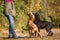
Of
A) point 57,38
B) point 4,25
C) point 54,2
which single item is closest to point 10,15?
point 57,38

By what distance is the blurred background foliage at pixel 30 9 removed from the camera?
41.0ft

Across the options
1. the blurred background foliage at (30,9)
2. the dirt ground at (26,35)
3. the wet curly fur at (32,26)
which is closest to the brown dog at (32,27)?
the wet curly fur at (32,26)

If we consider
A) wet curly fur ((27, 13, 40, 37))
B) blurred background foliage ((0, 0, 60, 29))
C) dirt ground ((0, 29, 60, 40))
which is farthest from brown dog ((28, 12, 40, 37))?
blurred background foliage ((0, 0, 60, 29))

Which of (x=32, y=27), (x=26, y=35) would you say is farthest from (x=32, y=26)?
(x=26, y=35)

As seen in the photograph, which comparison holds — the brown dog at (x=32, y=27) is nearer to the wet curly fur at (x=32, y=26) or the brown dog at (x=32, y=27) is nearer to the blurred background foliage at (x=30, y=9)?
the wet curly fur at (x=32, y=26)

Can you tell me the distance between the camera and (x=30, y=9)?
526 inches

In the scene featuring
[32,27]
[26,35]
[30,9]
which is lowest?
[26,35]

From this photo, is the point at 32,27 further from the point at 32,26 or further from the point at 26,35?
the point at 26,35

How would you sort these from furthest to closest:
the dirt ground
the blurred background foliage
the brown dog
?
1. the blurred background foliage
2. the brown dog
3. the dirt ground

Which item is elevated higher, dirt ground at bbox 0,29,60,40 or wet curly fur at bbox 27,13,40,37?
wet curly fur at bbox 27,13,40,37

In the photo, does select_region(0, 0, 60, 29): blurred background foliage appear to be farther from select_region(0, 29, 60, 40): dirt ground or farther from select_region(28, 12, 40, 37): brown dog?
select_region(28, 12, 40, 37): brown dog

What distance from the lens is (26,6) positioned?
13.3m

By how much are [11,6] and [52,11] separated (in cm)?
604

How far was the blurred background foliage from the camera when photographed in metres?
12.5
